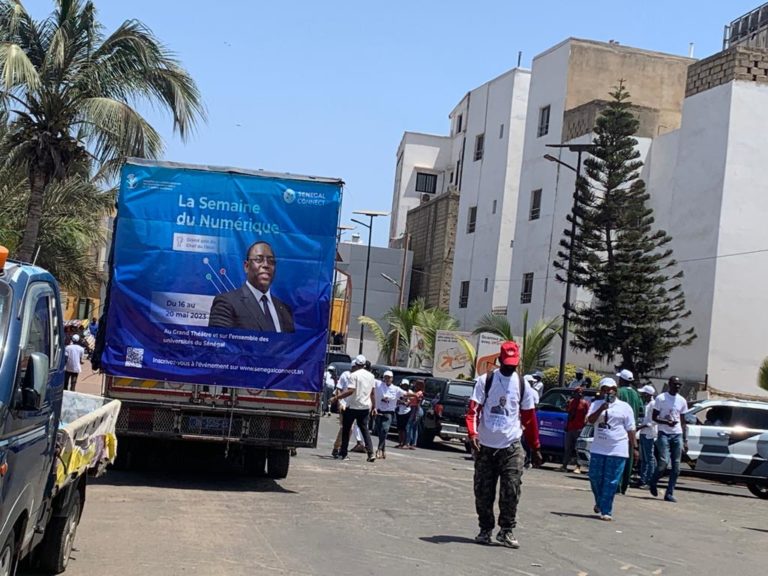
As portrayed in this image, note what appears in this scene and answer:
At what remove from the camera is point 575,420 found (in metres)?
21.6

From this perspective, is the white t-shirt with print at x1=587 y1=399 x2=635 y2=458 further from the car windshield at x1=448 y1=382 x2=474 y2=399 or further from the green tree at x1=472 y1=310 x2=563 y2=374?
the green tree at x1=472 y1=310 x2=563 y2=374

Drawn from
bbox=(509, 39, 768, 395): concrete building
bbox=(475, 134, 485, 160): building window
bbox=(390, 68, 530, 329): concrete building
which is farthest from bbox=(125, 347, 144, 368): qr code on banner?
bbox=(475, 134, 485, 160): building window

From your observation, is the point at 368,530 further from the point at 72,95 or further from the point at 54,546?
the point at 72,95

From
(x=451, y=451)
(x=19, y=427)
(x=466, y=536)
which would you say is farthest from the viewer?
(x=451, y=451)

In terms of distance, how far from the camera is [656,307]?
1347 inches

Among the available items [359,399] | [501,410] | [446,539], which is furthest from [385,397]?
[501,410]

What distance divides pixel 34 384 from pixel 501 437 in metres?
5.52

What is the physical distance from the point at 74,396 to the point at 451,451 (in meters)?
16.8

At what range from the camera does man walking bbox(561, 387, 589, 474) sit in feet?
70.7

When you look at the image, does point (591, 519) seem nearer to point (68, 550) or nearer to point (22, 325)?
point (68, 550)

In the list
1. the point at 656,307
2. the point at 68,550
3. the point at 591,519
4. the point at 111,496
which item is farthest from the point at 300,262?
the point at 656,307

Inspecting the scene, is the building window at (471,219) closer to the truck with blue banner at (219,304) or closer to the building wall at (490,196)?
the building wall at (490,196)

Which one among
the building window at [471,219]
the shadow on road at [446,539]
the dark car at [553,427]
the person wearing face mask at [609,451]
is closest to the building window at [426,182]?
the building window at [471,219]

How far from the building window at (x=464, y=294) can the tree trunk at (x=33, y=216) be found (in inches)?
1456
